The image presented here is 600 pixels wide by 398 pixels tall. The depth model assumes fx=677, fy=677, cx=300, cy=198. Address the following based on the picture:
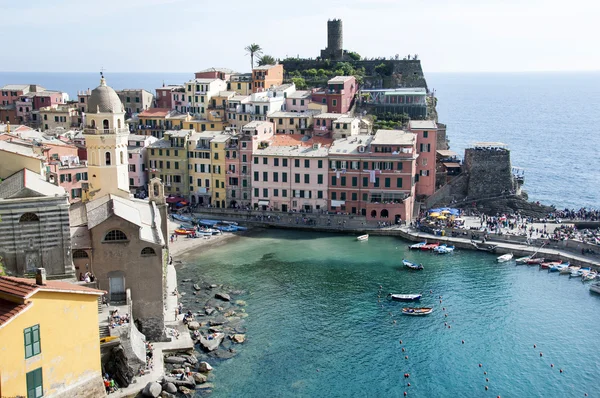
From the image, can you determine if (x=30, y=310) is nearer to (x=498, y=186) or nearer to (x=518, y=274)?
(x=518, y=274)

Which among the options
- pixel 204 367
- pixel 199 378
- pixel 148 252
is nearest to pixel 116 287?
pixel 148 252

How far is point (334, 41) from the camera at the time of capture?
124 metres

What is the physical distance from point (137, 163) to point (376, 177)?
98.8ft

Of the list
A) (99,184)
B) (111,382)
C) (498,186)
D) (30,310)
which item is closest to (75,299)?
(30,310)

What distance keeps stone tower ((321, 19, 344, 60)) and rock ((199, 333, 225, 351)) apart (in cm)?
8469

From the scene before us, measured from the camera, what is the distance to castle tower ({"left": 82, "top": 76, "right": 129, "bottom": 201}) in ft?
168

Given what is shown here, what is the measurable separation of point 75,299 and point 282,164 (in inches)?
1929

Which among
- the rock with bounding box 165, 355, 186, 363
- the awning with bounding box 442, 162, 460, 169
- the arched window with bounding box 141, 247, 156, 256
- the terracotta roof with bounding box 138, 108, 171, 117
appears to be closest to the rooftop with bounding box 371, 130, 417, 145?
the awning with bounding box 442, 162, 460, 169

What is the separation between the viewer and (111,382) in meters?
37.8

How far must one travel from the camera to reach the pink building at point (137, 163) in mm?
84938

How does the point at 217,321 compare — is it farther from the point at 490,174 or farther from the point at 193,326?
the point at 490,174

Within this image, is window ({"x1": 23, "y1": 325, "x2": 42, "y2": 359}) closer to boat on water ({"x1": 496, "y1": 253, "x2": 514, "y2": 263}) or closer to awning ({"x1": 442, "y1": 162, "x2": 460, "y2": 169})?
boat on water ({"x1": 496, "y1": 253, "x2": 514, "y2": 263})

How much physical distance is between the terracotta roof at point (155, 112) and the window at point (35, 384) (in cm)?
6805

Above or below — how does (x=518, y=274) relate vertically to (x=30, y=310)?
below
